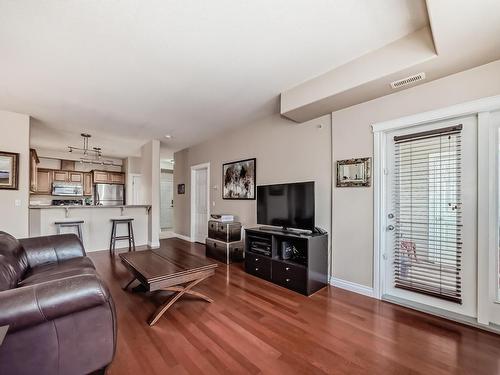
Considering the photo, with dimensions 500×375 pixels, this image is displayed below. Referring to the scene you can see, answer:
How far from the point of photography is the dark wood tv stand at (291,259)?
9.35 ft

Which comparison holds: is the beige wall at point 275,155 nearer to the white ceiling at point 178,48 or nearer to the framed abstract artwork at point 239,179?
the framed abstract artwork at point 239,179

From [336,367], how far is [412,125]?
237cm

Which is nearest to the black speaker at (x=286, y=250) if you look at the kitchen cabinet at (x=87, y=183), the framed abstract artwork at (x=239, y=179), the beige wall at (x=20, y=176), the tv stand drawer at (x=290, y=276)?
the tv stand drawer at (x=290, y=276)

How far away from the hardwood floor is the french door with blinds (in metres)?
0.32

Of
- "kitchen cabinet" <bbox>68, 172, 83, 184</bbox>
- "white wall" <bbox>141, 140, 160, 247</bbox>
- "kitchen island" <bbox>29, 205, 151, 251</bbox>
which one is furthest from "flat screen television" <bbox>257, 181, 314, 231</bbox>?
"kitchen cabinet" <bbox>68, 172, 83, 184</bbox>

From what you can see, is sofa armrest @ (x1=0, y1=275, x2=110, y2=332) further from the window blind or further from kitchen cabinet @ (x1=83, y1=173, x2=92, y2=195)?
kitchen cabinet @ (x1=83, y1=173, x2=92, y2=195)

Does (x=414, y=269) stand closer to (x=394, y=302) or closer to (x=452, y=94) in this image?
(x=394, y=302)

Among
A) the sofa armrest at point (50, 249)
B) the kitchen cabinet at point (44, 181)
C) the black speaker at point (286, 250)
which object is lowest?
the black speaker at point (286, 250)

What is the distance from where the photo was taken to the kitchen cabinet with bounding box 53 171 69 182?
6.74 meters

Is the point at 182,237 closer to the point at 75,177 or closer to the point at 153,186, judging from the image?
the point at 153,186

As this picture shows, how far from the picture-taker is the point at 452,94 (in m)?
2.23

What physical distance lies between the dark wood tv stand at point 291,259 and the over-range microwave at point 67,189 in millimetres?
6110

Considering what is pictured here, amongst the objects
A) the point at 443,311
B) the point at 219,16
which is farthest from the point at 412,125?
→ the point at 219,16

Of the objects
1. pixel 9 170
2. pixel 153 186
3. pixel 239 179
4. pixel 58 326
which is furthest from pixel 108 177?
pixel 58 326
